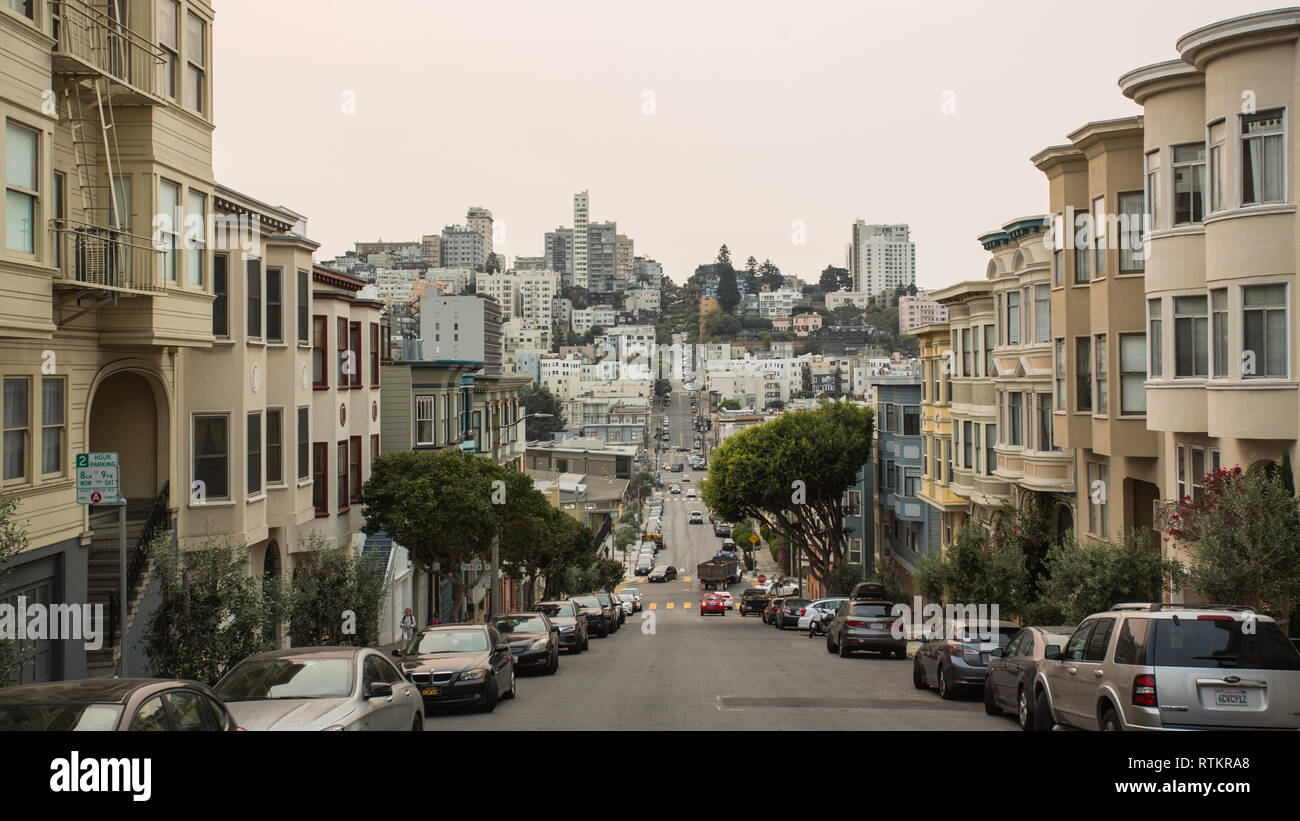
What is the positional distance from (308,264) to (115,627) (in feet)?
36.5

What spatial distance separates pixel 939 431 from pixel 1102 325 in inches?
869

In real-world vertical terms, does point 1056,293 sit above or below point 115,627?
above

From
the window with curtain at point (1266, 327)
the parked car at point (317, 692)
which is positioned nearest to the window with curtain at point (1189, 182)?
the window with curtain at point (1266, 327)

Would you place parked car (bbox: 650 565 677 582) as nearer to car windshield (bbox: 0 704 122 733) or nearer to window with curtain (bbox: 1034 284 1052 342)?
window with curtain (bbox: 1034 284 1052 342)

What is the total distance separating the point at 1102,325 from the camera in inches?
1045

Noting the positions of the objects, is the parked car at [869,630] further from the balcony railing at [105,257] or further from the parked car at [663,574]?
the parked car at [663,574]

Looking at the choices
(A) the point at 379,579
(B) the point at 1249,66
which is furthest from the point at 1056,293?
(A) the point at 379,579

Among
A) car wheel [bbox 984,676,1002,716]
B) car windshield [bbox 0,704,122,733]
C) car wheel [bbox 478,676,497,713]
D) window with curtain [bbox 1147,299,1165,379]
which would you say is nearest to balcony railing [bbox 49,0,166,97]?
car wheel [bbox 478,676,497,713]

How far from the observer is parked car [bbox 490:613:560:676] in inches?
969

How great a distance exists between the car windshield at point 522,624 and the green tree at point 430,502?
7.58 metres

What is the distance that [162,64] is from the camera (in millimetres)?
19438

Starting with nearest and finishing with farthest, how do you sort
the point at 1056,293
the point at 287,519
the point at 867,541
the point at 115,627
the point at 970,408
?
the point at 115,627 → the point at 287,519 → the point at 1056,293 → the point at 970,408 → the point at 867,541
